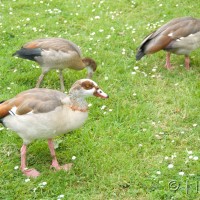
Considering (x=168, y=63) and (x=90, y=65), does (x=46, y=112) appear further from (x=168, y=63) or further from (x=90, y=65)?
(x=168, y=63)

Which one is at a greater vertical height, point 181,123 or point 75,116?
point 75,116

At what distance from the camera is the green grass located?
213 inches

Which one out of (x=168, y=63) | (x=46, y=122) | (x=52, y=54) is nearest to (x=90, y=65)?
(x=52, y=54)

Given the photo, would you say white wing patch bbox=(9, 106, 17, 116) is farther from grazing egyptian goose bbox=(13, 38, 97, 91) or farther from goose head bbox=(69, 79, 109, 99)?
grazing egyptian goose bbox=(13, 38, 97, 91)

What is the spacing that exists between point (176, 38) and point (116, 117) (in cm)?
205

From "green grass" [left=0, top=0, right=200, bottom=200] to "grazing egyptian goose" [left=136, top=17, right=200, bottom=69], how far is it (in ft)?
1.48

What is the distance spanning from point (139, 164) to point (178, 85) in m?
2.39

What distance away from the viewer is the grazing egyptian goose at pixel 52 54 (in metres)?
7.32

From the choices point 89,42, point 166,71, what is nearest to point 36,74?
point 89,42

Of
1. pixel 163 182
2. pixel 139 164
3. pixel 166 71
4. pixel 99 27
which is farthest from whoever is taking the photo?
pixel 99 27

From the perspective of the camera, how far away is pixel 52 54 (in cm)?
733

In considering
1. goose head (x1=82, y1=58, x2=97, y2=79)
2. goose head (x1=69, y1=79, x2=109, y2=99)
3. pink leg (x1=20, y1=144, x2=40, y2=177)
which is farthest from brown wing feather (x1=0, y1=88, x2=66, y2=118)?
goose head (x1=82, y1=58, x2=97, y2=79)

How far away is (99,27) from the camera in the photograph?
10109mm

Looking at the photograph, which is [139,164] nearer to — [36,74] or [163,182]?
[163,182]
